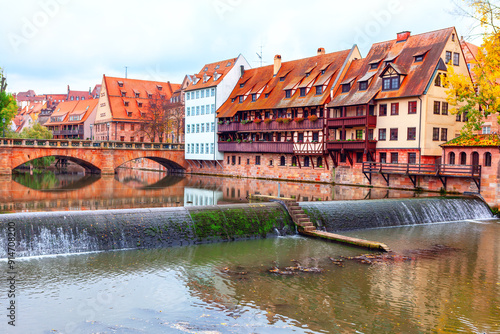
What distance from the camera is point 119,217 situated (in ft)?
68.8

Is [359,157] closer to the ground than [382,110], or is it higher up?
closer to the ground

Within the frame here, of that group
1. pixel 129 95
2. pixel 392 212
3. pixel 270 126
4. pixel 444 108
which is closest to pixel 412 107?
pixel 444 108

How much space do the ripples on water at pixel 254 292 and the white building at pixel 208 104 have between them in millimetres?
46995

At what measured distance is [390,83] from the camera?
152 ft

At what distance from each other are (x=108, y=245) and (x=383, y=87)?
112 feet

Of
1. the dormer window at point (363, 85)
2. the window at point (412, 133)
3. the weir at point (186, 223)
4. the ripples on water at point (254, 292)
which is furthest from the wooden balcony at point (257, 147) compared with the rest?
the ripples on water at point (254, 292)

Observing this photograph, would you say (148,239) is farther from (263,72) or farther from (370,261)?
(263,72)

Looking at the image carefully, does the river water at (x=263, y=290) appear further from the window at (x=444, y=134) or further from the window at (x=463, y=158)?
the window at (x=444, y=134)

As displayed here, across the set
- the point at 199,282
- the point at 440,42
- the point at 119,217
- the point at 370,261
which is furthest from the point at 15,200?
the point at 440,42

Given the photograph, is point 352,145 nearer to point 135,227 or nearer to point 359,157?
point 359,157

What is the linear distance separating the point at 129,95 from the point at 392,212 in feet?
254

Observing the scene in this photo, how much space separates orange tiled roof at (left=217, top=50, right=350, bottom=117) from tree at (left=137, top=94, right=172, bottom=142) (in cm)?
2281

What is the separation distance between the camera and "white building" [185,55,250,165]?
67.1m

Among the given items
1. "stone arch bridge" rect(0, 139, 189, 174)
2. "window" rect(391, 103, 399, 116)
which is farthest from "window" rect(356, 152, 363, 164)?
"stone arch bridge" rect(0, 139, 189, 174)
